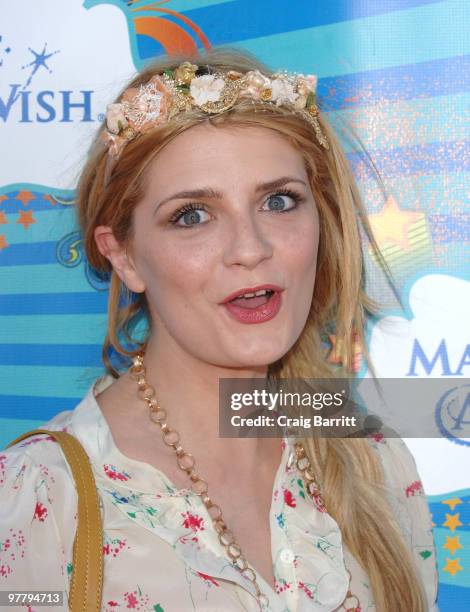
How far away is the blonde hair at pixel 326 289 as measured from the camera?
1.58 m

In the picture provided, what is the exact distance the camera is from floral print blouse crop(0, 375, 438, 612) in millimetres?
1321

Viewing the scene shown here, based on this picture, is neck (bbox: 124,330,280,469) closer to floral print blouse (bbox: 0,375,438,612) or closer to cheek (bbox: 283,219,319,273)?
floral print blouse (bbox: 0,375,438,612)

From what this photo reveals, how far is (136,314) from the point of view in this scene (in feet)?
6.57

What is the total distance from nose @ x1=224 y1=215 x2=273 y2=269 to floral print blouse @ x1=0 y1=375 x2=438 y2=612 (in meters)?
0.46

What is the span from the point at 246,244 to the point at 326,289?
1.71ft

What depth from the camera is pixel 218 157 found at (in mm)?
1490

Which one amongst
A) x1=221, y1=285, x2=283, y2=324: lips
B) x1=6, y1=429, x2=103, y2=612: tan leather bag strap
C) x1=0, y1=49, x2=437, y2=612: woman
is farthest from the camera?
x1=221, y1=285, x2=283, y2=324: lips

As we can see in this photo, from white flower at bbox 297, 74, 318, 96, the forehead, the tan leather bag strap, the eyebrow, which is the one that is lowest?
the tan leather bag strap

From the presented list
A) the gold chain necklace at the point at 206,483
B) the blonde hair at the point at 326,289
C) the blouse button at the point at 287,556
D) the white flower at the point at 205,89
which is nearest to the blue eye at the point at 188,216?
the blonde hair at the point at 326,289

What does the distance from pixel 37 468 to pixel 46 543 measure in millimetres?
146

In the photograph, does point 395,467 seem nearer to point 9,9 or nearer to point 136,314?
point 136,314

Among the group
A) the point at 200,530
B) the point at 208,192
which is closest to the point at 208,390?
the point at 200,530

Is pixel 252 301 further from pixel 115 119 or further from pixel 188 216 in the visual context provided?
pixel 115 119

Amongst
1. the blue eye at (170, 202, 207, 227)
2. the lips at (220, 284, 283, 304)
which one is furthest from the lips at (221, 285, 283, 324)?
the blue eye at (170, 202, 207, 227)
